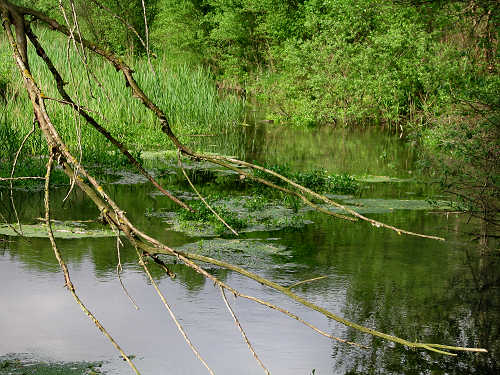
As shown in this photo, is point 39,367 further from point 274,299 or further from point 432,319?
point 432,319

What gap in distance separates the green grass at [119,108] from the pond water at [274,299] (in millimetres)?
3102

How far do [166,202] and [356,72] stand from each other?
509 inches

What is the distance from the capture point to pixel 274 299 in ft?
21.3

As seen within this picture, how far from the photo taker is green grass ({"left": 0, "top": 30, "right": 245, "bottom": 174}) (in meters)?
12.9

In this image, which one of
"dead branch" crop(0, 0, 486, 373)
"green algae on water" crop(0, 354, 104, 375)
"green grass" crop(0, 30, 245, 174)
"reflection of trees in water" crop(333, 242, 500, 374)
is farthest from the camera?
"green grass" crop(0, 30, 245, 174)

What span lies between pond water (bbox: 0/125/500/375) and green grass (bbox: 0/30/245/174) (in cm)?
310

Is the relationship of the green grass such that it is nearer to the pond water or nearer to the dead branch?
the pond water

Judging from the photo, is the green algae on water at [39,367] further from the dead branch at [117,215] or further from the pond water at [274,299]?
the dead branch at [117,215]

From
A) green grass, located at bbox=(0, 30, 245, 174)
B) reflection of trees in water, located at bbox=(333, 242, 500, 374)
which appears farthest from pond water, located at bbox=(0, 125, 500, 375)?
green grass, located at bbox=(0, 30, 245, 174)

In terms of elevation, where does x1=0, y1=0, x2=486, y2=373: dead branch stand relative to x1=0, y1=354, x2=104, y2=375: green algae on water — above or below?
above

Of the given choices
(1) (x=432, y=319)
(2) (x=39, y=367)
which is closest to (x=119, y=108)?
(1) (x=432, y=319)

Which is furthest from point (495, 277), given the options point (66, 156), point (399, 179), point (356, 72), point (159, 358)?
point (356, 72)

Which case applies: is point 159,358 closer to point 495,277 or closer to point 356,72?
point 495,277

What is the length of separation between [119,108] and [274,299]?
9652 millimetres
